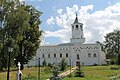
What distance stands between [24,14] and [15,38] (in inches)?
144

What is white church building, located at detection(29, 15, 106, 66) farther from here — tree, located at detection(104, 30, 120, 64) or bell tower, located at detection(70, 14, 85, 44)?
tree, located at detection(104, 30, 120, 64)

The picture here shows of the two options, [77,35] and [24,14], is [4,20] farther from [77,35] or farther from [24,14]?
[77,35]

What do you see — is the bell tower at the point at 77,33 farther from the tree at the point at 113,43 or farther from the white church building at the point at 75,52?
the tree at the point at 113,43

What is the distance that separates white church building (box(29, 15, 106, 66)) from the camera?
83.4 meters

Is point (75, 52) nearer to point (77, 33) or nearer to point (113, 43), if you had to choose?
point (77, 33)

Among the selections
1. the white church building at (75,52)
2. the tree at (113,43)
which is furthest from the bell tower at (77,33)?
the tree at (113,43)

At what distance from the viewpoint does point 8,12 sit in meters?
38.1

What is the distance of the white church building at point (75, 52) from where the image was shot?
274 feet

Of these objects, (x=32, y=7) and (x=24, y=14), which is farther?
(x=32, y=7)

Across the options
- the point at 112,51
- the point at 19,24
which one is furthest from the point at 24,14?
the point at 112,51

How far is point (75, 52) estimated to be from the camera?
84.1 metres

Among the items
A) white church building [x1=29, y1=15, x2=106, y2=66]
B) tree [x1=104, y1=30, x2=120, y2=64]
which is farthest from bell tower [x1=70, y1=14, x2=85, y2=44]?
tree [x1=104, y1=30, x2=120, y2=64]

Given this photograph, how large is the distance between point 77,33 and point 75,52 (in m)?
6.86

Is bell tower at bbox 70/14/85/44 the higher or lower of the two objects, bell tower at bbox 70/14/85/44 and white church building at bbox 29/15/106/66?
the higher
